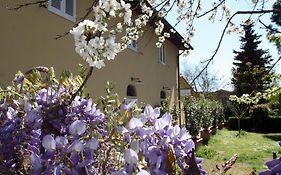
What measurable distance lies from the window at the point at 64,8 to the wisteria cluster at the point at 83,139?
7.34m

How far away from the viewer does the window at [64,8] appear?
846cm

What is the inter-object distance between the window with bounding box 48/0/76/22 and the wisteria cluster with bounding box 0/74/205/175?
7.34 metres

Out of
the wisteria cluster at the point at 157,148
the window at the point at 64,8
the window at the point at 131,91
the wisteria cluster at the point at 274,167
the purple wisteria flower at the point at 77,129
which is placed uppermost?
the window at the point at 64,8

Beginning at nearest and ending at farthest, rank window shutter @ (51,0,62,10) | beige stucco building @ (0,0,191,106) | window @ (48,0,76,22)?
1. beige stucco building @ (0,0,191,106)
2. window @ (48,0,76,22)
3. window shutter @ (51,0,62,10)

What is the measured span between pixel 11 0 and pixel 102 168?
21.9ft

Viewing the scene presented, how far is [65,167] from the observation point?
3.34ft

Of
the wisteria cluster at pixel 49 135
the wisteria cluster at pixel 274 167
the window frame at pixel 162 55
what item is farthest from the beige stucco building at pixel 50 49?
the wisteria cluster at pixel 274 167

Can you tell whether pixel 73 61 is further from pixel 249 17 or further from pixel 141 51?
pixel 141 51

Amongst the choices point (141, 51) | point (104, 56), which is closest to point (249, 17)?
point (104, 56)

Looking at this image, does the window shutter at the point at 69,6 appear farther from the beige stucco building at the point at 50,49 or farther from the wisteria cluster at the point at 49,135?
the wisteria cluster at the point at 49,135

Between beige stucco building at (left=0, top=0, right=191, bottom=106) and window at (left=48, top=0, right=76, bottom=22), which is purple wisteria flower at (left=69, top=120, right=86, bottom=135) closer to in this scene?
beige stucco building at (left=0, top=0, right=191, bottom=106)

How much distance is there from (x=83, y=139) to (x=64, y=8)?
828 centimetres

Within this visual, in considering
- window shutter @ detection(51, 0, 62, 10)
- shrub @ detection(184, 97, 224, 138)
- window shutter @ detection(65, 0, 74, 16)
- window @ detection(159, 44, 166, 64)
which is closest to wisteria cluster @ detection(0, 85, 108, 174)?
window shutter @ detection(51, 0, 62, 10)

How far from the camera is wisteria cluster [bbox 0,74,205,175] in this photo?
103cm
